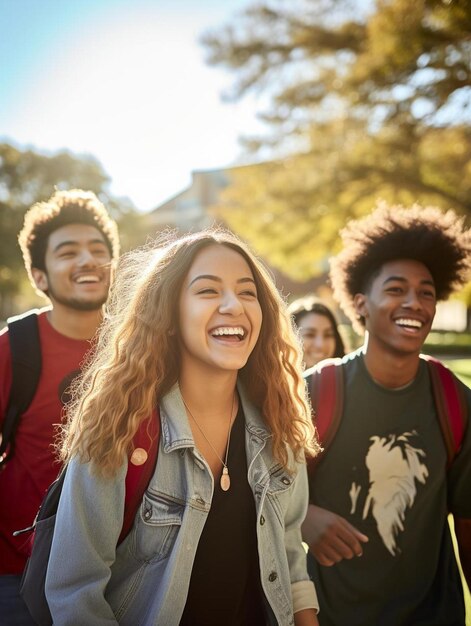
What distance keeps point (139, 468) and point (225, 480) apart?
0.39m

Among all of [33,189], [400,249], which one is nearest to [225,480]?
[400,249]

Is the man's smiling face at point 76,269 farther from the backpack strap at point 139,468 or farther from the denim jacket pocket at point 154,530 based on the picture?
the denim jacket pocket at point 154,530

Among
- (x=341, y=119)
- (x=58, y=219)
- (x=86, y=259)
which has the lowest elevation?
(x=86, y=259)

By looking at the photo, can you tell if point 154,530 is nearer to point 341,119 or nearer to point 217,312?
point 217,312

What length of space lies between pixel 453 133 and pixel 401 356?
13629 millimetres

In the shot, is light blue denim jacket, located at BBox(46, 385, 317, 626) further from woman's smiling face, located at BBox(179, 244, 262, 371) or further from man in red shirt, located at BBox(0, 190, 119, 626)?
man in red shirt, located at BBox(0, 190, 119, 626)

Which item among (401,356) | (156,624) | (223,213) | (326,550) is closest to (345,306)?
(401,356)

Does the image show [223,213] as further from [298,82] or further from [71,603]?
[71,603]

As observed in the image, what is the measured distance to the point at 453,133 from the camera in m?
15.5

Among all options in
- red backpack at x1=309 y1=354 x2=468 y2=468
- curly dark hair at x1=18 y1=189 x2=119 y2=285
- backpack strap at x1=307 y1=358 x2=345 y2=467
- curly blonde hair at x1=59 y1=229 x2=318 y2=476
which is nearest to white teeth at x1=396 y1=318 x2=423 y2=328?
red backpack at x1=309 y1=354 x2=468 y2=468

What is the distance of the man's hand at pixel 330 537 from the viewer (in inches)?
121

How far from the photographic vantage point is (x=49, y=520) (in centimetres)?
229

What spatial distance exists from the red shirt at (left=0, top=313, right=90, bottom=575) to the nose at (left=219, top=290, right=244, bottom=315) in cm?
139

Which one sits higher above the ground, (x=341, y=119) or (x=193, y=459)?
(x=341, y=119)
